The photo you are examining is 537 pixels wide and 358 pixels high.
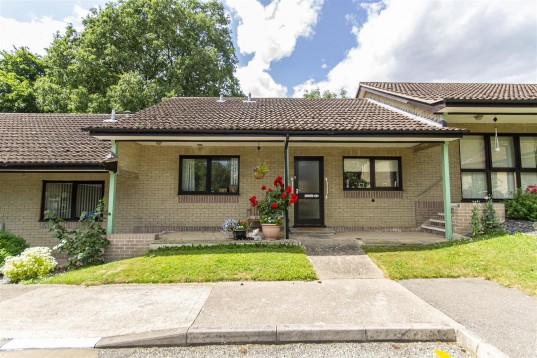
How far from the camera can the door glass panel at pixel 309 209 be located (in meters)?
9.39

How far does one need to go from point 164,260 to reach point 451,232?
7.43 metres

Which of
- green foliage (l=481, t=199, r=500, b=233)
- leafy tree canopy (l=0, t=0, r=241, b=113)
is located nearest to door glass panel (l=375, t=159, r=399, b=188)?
green foliage (l=481, t=199, r=500, b=233)

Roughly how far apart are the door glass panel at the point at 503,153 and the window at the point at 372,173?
10.3ft

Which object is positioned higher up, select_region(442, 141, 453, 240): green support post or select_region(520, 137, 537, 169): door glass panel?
select_region(520, 137, 537, 169): door glass panel

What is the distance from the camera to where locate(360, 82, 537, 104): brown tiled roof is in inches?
319

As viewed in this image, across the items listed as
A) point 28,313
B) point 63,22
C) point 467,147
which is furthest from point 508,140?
point 63,22

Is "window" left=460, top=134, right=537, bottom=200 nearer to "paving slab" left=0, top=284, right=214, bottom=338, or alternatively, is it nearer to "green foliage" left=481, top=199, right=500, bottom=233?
"green foliage" left=481, top=199, right=500, bottom=233

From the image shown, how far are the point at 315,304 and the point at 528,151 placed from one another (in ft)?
33.4

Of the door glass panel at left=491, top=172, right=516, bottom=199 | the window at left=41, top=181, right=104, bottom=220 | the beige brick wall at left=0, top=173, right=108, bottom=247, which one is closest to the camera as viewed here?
the beige brick wall at left=0, top=173, right=108, bottom=247

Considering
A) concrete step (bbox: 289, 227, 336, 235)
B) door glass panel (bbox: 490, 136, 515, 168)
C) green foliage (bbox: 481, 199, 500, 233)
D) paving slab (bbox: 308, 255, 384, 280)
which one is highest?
door glass panel (bbox: 490, 136, 515, 168)

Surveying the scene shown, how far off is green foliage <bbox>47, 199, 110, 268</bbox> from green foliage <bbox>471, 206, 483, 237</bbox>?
30.9ft

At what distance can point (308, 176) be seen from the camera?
9.52m

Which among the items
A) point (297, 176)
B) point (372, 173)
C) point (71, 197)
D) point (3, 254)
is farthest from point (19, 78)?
point (372, 173)

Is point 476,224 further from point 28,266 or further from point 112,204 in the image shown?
point 28,266
